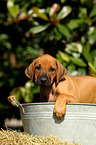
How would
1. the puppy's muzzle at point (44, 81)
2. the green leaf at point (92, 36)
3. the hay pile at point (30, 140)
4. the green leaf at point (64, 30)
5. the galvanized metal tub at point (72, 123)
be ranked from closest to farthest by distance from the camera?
the hay pile at point (30, 140) < the galvanized metal tub at point (72, 123) < the puppy's muzzle at point (44, 81) < the green leaf at point (64, 30) < the green leaf at point (92, 36)

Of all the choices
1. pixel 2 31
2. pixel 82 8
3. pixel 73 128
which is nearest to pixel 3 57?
pixel 2 31

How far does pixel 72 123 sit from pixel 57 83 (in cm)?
55

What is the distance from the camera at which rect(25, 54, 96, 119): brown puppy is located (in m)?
2.44

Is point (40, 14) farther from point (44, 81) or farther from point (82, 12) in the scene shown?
point (44, 81)

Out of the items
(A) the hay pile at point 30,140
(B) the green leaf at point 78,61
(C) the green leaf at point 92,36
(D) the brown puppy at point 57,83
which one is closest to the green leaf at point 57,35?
(B) the green leaf at point 78,61

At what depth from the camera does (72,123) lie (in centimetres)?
217

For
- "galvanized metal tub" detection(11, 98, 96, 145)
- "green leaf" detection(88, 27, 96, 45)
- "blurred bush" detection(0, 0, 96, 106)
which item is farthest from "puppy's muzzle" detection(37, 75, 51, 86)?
"green leaf" detection(88, 27, 96, 45)

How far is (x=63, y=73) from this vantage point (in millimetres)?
2584

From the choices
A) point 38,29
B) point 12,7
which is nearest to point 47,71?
point 38,29

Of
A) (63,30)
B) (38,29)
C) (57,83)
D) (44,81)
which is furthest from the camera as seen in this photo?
(38,29)

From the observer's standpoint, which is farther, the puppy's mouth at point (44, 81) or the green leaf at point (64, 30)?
the green leaf at point (64, 30)

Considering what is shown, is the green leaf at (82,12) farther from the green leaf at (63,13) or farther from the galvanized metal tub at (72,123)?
the galvanized metal tub at (72,123)

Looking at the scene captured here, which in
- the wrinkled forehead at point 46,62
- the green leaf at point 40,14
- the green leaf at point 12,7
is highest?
the green leaf at point 12,7

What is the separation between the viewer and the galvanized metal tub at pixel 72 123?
7.11 ft
